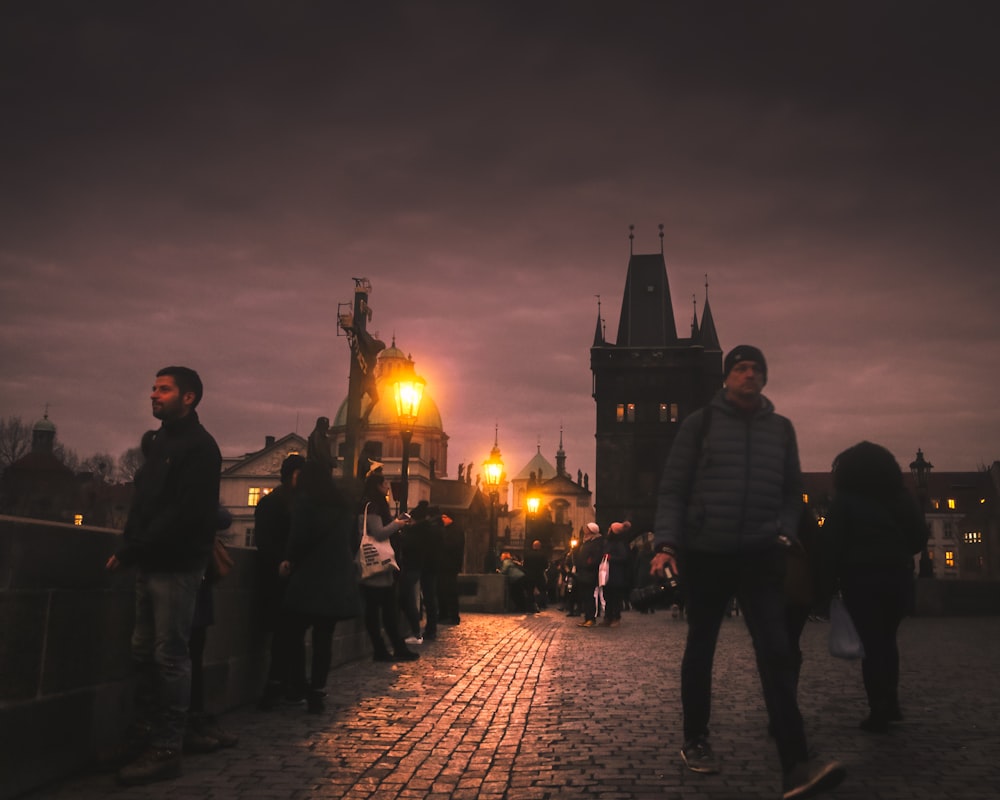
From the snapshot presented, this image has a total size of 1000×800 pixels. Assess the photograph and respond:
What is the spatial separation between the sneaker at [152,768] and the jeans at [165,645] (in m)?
0.06

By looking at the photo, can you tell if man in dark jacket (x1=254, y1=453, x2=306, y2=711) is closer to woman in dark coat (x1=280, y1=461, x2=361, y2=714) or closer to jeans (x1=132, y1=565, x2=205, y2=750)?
woman in dark coat (x1=280, y1=461, x2=361, y2=714)

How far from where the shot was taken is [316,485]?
705 cm

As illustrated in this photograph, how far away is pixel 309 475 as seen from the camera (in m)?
7.09

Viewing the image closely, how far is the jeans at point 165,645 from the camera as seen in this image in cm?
485

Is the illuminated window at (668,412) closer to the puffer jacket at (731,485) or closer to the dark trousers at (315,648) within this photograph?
the dark trousers at (315,648)

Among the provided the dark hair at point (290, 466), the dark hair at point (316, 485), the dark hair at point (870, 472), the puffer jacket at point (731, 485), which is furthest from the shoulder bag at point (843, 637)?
the dark hair at point (290, 466)

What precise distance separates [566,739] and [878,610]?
82.9 inches

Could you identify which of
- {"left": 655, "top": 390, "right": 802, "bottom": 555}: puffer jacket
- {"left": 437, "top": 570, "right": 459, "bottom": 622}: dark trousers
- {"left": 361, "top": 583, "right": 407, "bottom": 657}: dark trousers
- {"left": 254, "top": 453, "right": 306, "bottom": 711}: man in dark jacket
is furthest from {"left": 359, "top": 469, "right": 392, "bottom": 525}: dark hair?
{"left": 437, "top": 570, "right": 459, "bottom": 622}: dark trousers

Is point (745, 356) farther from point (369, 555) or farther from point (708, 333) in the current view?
point (708, 333)

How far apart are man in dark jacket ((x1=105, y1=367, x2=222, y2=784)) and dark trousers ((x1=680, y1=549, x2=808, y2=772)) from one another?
7.86 feet

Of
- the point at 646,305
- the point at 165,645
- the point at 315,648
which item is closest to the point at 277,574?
the point at 315,648

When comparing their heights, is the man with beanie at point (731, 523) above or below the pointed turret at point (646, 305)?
below

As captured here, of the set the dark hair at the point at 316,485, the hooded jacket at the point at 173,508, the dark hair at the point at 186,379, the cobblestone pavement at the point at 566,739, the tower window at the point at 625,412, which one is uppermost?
the tower window at the point at 625,412

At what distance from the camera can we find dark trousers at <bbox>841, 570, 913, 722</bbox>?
6125 mm
